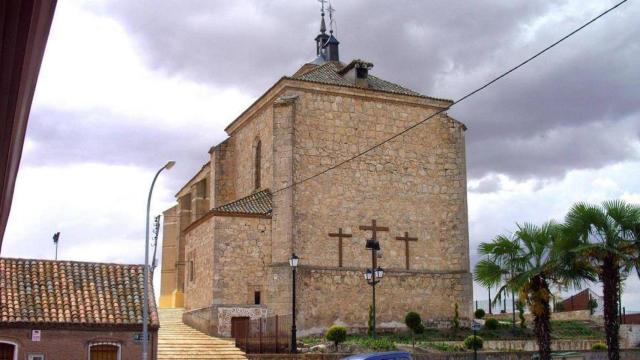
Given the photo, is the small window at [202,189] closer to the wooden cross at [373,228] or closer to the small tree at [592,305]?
the wooden cross at [373,228]

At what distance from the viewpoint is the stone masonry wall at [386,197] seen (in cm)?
3030

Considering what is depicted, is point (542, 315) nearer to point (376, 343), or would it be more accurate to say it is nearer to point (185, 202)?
point (376, 343)

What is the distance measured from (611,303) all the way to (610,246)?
1369mm

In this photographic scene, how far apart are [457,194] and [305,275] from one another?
7915 millimetres

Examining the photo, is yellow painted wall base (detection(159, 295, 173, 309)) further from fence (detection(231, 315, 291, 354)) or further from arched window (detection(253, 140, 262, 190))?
fence (detection(231, 315, 291, 354))

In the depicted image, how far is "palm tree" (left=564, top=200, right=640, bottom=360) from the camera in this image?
18.6 meters

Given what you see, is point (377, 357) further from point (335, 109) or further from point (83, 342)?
point (335, 109)

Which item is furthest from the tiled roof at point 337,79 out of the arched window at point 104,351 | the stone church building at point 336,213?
the arched window at point 104,351

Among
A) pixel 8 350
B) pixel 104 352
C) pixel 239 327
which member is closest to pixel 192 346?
pixel 239 327

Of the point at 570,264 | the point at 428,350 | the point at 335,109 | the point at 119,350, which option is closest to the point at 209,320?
the point at 119,350

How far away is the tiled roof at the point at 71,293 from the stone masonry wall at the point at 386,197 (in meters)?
7.71

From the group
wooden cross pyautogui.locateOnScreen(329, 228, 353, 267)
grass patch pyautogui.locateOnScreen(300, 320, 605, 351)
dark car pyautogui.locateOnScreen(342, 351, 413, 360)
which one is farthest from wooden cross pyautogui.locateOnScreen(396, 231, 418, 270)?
dark car pyautogui.locateOnScreen(342, 351, 413, 360)

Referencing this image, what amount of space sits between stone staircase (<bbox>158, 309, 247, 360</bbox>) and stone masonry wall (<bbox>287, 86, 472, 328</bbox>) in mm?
4347

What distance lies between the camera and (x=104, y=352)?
2233 cm
